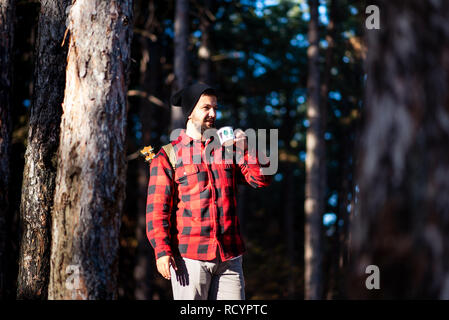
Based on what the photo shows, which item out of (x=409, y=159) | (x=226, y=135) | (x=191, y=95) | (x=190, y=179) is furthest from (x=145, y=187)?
(x=409, y=159)

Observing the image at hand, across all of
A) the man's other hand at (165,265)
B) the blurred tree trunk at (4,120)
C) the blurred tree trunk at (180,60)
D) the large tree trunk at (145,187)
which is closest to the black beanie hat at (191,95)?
the man's other hand at (165,265)

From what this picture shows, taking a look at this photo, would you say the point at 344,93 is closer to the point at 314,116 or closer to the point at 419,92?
the point at 314,116

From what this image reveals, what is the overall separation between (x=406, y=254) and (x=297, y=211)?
3068 centimetres

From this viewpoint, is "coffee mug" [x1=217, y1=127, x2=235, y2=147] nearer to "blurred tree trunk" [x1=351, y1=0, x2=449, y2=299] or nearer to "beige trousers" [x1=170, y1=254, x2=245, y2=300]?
"beige trousers" [x1=170, y1=254, x2=245, y2=300]

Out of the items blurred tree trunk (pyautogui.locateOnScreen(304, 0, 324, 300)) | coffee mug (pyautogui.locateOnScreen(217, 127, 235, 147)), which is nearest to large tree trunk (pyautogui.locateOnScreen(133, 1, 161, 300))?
blurred tree trunk (pyautogui.locateOnScreen(304, 0, 324, 300))

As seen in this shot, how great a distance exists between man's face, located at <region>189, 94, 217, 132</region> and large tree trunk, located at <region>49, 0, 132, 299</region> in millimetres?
660

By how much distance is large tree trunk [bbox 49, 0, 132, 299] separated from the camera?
423cm

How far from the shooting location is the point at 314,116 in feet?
47.2

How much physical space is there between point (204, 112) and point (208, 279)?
1488 mm

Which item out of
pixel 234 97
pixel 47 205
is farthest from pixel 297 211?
pixel 47 205

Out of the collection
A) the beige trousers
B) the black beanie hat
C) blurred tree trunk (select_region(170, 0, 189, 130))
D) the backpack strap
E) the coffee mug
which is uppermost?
blurred tree trunk (select_region(170, 0, 189, 130))

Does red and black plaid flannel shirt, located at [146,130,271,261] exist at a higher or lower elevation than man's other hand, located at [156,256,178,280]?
higher

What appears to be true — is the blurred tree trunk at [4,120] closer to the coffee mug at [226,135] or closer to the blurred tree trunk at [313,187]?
the coffee mug at [226,135]
